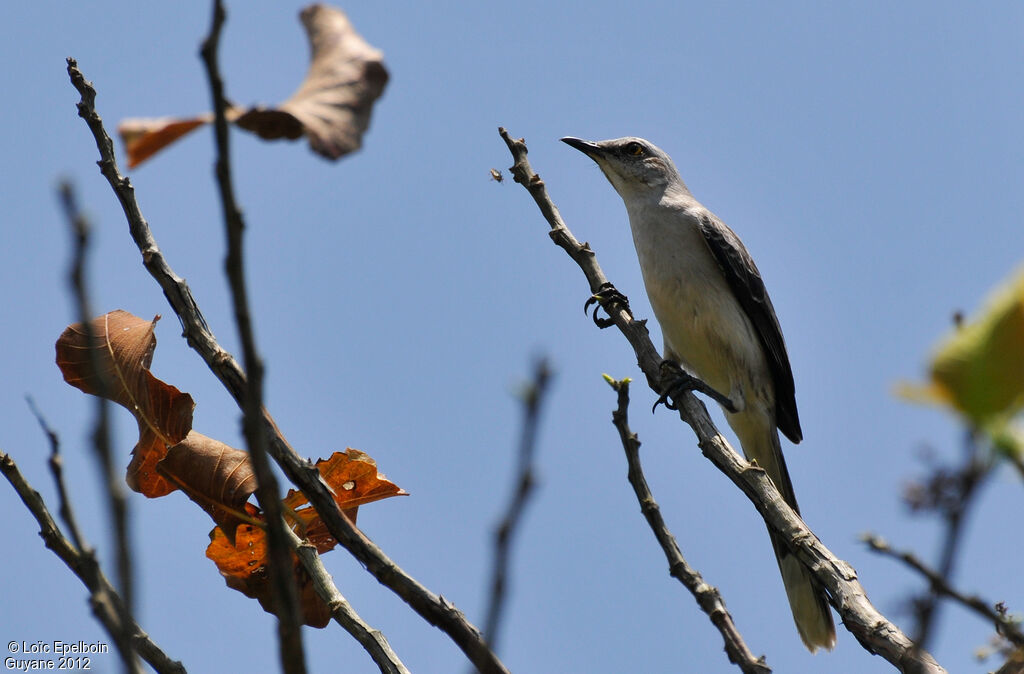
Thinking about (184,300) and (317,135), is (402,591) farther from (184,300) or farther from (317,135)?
(317,135)

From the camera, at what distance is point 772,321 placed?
25.5 feet

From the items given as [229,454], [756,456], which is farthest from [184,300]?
[756,456]

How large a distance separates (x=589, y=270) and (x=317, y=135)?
12.5 feet

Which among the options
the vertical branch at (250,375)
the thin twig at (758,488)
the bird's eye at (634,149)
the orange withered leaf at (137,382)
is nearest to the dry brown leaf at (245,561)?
the orange withered leaf at (137,382)

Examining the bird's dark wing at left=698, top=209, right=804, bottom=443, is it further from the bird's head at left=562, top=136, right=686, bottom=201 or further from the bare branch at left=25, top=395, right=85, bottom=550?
the bare branch at left=25, top=395, right=85, bottom=550

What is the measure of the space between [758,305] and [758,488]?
12.0 ft

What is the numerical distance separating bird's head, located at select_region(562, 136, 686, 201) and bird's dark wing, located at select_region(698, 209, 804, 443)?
0.55 metres

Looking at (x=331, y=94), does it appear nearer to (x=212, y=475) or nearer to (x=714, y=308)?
(x=212, y=475)

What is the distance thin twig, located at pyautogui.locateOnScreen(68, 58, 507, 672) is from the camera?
265 cm

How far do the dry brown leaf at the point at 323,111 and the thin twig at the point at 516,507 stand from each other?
0.43 metres

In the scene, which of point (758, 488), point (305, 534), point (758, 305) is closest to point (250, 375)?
point (305, 534)

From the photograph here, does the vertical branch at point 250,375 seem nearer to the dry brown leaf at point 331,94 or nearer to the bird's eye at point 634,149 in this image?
the dry brown leaf at point 331,94

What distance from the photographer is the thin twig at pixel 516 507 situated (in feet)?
4.48

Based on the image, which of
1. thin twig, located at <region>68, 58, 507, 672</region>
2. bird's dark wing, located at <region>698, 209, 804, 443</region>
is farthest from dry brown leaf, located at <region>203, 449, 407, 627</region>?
bird's dark wing, located at <region>698, 209, 804, 443</region>
